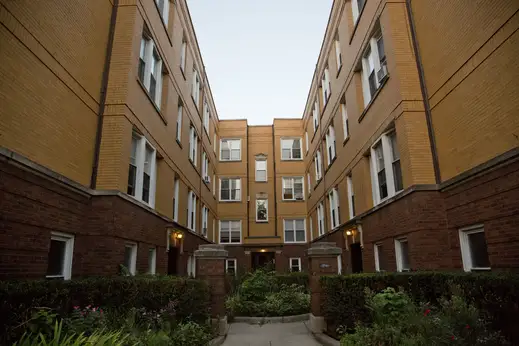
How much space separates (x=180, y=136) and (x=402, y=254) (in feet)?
35.5

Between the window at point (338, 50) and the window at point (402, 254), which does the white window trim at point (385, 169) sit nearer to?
the window at point (402, 254)

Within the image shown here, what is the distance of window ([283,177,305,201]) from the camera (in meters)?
29.2

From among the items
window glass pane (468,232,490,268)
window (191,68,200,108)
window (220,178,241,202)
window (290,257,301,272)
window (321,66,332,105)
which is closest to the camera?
window glass pane (468,232,490,268)

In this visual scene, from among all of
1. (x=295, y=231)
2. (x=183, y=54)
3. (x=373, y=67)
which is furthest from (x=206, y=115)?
(x=373, y=67)

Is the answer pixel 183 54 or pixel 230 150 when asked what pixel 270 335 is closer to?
pixel 183 54

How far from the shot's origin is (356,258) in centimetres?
1466

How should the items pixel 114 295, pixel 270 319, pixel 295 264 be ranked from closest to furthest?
pixel 114 295, pixel 270 319, pixel 295 264

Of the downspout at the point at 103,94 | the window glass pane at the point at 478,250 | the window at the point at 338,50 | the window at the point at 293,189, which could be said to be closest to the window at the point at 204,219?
the window at the point at 293,189

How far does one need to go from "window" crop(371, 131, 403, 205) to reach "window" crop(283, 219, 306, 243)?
54.4 feet

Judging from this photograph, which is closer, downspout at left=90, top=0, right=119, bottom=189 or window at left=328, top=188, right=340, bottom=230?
downspout at left=90, top=0, right=119, bottom=189

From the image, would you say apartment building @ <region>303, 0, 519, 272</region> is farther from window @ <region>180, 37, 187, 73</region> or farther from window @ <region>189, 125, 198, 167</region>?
window @ <region>189, 125, 198, 167</region>

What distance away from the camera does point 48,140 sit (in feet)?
24.5

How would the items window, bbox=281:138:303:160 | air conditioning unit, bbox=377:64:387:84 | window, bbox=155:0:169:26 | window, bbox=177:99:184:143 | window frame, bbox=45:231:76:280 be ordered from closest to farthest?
window frame, bbox=45:231:76:280, air conditioning unit, bbox=377:64:387:84, window, bbox=155:0:169:26, window, bbox=177:99:184:143, window, bbox=281:138:303:160

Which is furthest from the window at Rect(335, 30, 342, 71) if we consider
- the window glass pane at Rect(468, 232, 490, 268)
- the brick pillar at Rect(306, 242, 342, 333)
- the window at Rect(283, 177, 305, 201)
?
the window at Rect(283, 177, 305, 201)
